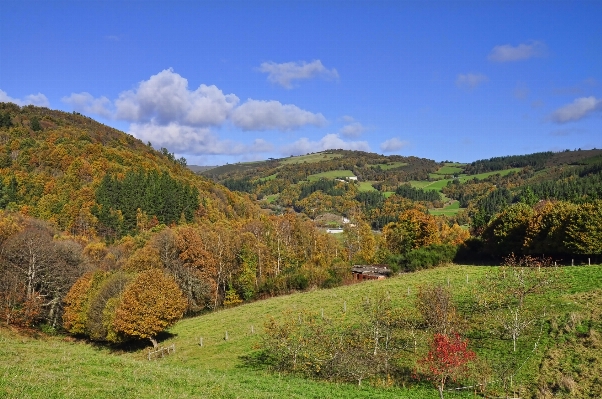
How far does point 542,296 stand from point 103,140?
148800 millimetres

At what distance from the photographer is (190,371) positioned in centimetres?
2506

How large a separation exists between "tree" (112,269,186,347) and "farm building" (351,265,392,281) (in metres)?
36.9

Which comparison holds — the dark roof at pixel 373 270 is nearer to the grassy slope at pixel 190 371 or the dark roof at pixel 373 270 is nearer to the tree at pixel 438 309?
the grassy slope at pixel 190 371

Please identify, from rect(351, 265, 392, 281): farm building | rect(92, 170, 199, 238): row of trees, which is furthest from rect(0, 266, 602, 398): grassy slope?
rect(92, 170, 199, 238): row of trees

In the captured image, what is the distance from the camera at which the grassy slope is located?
15992mm

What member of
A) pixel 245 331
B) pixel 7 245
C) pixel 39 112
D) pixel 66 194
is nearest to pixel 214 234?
pixel 7 245

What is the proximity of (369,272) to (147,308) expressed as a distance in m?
42.4

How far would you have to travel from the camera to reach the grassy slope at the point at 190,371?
52.5 feet

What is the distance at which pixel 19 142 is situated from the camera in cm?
11894

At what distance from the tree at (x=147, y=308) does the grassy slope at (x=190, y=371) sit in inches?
94.1

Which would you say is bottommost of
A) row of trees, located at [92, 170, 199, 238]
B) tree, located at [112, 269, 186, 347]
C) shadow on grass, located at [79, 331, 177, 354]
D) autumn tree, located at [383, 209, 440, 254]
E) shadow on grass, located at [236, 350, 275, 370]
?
shadow on grass, located at [79, 331, 177, 354]

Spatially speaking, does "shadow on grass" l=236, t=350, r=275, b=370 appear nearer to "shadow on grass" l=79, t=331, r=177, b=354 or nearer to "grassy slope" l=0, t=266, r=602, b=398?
"grassy slope" l=0, t=266, r=602, b=398

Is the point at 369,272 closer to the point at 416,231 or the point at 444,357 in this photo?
the point at 416,231

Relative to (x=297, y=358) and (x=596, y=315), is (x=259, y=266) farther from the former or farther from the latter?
(x=596, y=315)
